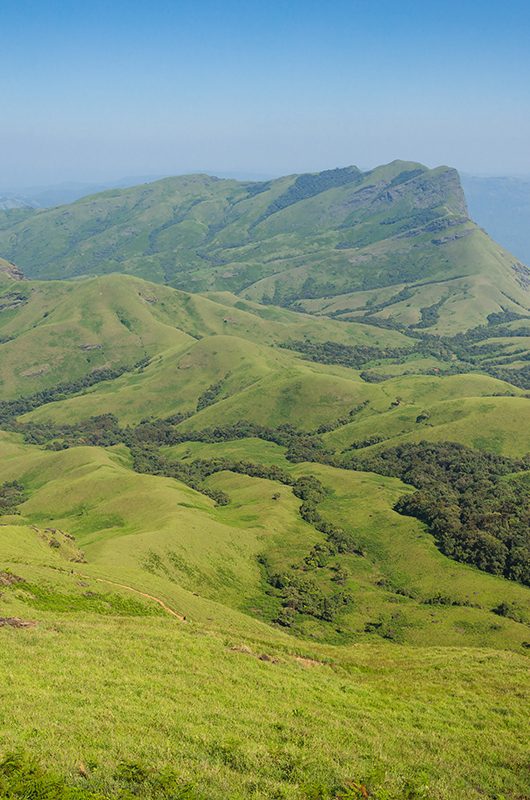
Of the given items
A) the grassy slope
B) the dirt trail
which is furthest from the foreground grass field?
the dirt trail

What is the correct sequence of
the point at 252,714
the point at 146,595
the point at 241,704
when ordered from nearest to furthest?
the point at 252,714 → the point at 241,704 → the point at 146,595

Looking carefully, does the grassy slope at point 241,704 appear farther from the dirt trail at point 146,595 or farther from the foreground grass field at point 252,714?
the dirt trail at point 146,595

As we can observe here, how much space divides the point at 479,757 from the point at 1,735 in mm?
32750

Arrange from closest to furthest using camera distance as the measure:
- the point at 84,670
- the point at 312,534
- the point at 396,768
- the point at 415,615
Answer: the point at 396,768, the point at 84,670, the point at 415,615, the point at 312,534

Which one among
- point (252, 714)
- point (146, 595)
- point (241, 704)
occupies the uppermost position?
point (252, 714)

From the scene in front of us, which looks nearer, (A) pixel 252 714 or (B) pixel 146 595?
(A) pixel 252 714

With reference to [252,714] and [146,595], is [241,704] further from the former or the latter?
[146,595]

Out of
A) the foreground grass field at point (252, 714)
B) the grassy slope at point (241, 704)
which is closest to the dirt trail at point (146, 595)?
the grassy slope at point (241, 704)

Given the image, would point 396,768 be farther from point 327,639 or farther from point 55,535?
point 55,535

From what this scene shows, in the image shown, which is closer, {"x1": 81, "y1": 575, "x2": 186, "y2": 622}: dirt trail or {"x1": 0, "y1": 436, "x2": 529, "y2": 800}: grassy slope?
{"x1": 0, "y1": 436, "x2": 529, "y2": 800}: grassy slope

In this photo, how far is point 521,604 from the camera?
139 m

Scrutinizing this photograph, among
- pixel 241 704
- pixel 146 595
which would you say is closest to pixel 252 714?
pixel 241 704

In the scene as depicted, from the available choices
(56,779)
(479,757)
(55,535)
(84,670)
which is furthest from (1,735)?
(55,535)

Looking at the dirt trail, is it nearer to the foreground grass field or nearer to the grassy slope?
the grassy slope
